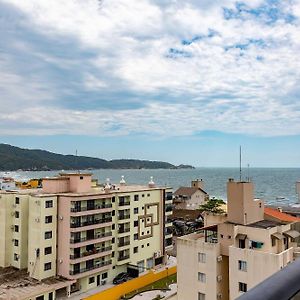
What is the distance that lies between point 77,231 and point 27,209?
17.8 feet

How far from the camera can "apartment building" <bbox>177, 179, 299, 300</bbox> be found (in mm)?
22609

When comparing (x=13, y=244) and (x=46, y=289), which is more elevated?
(x=13, y=244)

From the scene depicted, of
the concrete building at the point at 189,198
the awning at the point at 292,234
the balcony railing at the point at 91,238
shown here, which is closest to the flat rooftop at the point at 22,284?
the balcony railing at the point at 91,238

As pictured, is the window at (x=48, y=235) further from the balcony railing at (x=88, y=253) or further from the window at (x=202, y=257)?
the window at (x=202, y=257)

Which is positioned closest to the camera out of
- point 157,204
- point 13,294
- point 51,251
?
point 13,294

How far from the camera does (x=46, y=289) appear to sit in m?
30.9

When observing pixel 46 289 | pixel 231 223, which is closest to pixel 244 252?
pixel 231 223

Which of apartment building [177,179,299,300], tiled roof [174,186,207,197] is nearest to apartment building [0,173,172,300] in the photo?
apartment building [177,179,299,300]

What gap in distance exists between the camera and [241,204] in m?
25.1

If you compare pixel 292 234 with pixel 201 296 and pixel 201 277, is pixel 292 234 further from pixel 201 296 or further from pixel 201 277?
pixel 201 296

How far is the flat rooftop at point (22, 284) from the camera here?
95.3ft

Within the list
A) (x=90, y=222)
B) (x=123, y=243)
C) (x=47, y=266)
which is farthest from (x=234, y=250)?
(x=123, y=243)

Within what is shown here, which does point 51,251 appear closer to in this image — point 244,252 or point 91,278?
point 91,278

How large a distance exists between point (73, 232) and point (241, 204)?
16.3 meters
